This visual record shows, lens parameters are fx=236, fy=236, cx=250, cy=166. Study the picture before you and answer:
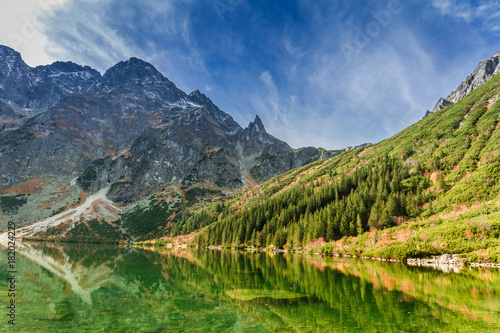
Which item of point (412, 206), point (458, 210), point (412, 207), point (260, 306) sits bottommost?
point (260, 306)

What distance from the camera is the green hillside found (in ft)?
143

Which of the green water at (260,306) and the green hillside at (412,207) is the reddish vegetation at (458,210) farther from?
the green water at (260,306)

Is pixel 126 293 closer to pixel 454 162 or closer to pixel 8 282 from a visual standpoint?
pixel 8 282

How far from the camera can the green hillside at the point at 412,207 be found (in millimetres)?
43625

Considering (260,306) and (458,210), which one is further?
(458,210)

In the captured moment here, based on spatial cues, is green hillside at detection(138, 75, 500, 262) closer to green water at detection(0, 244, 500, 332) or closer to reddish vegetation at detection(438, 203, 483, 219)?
reddish vegetation at detection(438, 203, 483, 219)

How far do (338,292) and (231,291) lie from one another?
29.8 ft

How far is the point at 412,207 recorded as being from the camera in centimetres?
6744

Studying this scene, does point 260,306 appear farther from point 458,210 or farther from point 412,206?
point 412,206

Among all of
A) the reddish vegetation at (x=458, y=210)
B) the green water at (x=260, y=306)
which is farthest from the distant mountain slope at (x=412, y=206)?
the green water at (x=260, y=306)

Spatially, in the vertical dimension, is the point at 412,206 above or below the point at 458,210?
above

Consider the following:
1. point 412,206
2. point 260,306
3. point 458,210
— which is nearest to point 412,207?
point 412,206

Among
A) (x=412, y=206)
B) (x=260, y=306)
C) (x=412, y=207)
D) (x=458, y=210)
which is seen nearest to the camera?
(x=260, y=306)

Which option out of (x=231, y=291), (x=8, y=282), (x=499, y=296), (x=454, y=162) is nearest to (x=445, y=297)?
(x=499, y=296)
